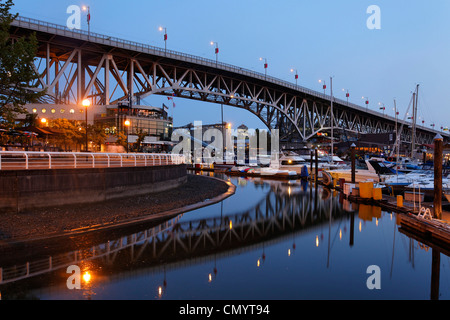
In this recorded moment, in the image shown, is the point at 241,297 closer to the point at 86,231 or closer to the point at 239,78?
the point at 86,231

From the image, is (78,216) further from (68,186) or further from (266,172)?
(266,172)

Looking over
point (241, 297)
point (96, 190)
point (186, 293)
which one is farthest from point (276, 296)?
point (96, 190)

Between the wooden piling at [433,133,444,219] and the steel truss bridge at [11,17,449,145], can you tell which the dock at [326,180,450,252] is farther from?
the steel truss bridge at [11,17,449,145]

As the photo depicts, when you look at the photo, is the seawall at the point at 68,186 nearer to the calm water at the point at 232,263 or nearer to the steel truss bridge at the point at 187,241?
the calm water at the point at 232,263

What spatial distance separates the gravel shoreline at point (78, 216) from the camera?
1403 cm

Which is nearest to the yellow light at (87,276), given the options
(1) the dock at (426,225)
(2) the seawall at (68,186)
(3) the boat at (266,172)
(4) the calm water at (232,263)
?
(4) the calm water at (232,263)

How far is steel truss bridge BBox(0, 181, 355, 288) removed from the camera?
1107 centimetres

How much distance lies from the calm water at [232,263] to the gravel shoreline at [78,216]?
1.70 meters

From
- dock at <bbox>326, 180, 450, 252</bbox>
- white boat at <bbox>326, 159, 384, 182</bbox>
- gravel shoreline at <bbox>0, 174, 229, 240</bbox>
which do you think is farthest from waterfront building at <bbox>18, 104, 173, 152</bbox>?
dock at <bbox>326, 180, 450, 252</bbox>

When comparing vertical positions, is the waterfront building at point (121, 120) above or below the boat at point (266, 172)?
above

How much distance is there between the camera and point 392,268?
40.2ft

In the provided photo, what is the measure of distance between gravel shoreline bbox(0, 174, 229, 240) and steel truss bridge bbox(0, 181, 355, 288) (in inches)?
88.2

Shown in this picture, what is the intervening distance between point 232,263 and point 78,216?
357 inches
